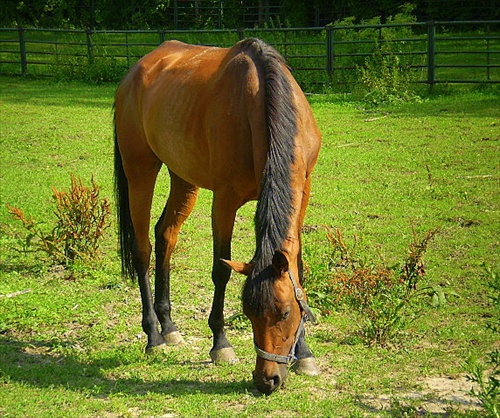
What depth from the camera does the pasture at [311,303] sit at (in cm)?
448

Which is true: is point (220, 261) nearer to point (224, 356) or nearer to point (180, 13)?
point (224, 356)

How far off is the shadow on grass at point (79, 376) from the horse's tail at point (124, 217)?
863 mm

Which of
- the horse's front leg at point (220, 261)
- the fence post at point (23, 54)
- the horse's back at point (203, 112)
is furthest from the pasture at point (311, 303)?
the fence post at point (23, 54)

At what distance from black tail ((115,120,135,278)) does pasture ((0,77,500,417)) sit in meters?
0.40

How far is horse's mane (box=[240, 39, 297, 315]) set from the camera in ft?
13.2

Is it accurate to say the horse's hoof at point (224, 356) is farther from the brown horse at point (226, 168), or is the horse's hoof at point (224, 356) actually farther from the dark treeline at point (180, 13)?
the dark treeline at point (180, 13)

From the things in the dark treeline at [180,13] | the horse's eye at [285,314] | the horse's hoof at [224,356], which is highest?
the dark treeline at [180,13]

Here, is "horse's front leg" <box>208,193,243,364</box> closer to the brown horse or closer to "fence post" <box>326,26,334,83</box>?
the brown horse

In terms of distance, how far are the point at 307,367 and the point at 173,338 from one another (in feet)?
3.83

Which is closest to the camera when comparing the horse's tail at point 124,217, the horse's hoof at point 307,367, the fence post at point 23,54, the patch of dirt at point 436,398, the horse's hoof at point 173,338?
the patch of dirt at point 436,398

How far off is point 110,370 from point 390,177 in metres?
5.74

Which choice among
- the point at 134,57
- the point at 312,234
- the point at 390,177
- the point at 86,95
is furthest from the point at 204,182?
the point at 134,57

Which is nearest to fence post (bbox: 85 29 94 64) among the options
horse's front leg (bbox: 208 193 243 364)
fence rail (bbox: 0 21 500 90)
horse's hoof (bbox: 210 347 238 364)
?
fence rail (bbox: 0 21 500 90)

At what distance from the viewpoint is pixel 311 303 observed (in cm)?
589
